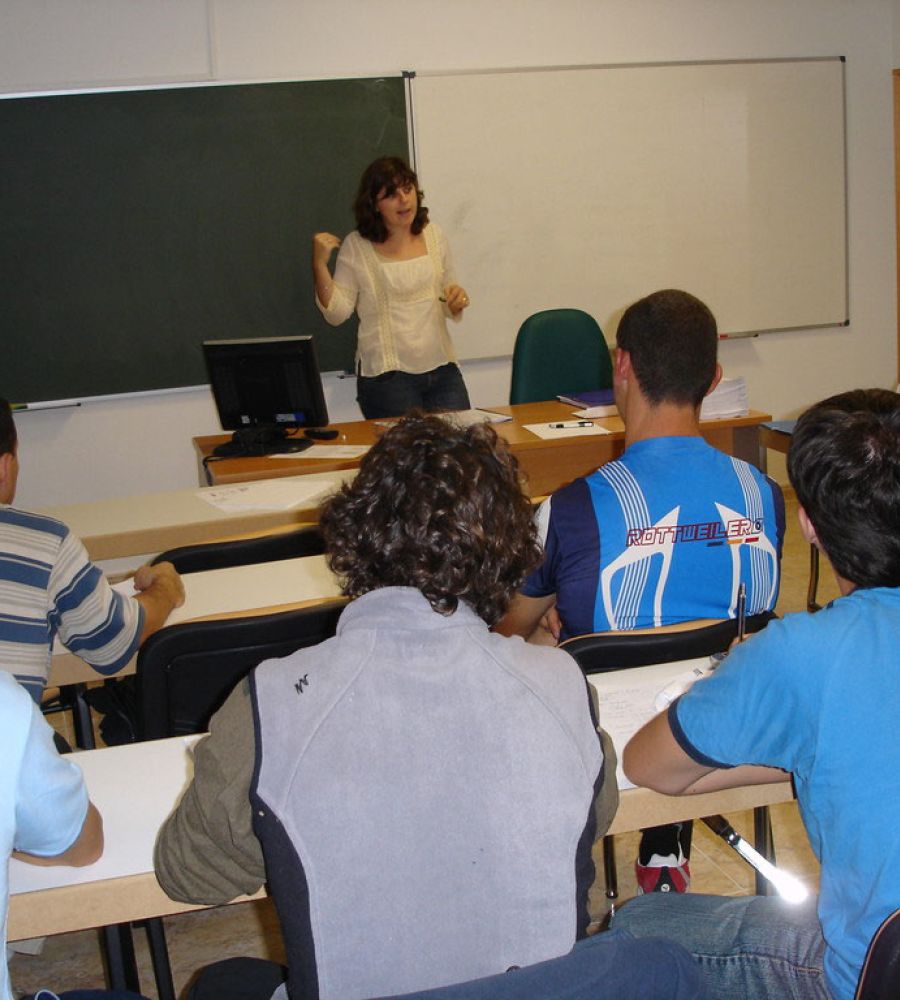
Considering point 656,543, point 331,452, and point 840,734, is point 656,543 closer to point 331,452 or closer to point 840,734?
point 840,734

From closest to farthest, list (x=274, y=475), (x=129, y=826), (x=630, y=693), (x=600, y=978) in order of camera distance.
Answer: (x=600, y=978), (x=129, y=826), (x=630, y=693), (x=274, y=475)

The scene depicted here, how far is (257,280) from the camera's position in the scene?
17.0 feet

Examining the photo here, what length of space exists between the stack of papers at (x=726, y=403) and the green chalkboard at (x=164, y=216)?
6.68 ft

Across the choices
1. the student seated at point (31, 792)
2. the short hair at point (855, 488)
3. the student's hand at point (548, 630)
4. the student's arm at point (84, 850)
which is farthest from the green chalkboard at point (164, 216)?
the short hair at point (855, 488)

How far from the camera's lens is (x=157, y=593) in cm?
235

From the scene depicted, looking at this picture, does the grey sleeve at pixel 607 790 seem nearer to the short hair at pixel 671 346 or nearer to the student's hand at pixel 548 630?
the student's hand at pixel 548 630

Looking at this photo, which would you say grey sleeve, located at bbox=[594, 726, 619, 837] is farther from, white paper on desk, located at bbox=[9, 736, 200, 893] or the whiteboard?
the whiteboard

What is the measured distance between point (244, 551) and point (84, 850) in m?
1.46

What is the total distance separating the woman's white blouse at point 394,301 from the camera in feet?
15.7

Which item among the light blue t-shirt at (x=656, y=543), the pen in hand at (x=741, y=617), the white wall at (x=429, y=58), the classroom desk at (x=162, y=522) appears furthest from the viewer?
the white wall at (x=429, y=58)

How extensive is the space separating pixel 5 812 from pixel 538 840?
532 mm

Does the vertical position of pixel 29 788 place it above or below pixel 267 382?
below

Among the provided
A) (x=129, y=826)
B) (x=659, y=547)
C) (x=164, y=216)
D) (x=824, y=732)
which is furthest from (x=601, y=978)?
(x=164, y=216)

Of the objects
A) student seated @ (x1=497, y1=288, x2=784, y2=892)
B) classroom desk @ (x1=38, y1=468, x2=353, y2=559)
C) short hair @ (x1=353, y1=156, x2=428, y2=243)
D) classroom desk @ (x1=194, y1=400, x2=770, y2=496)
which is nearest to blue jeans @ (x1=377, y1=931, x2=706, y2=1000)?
student seated @ (x1=497, y1=288, x2=784, y2=892)
